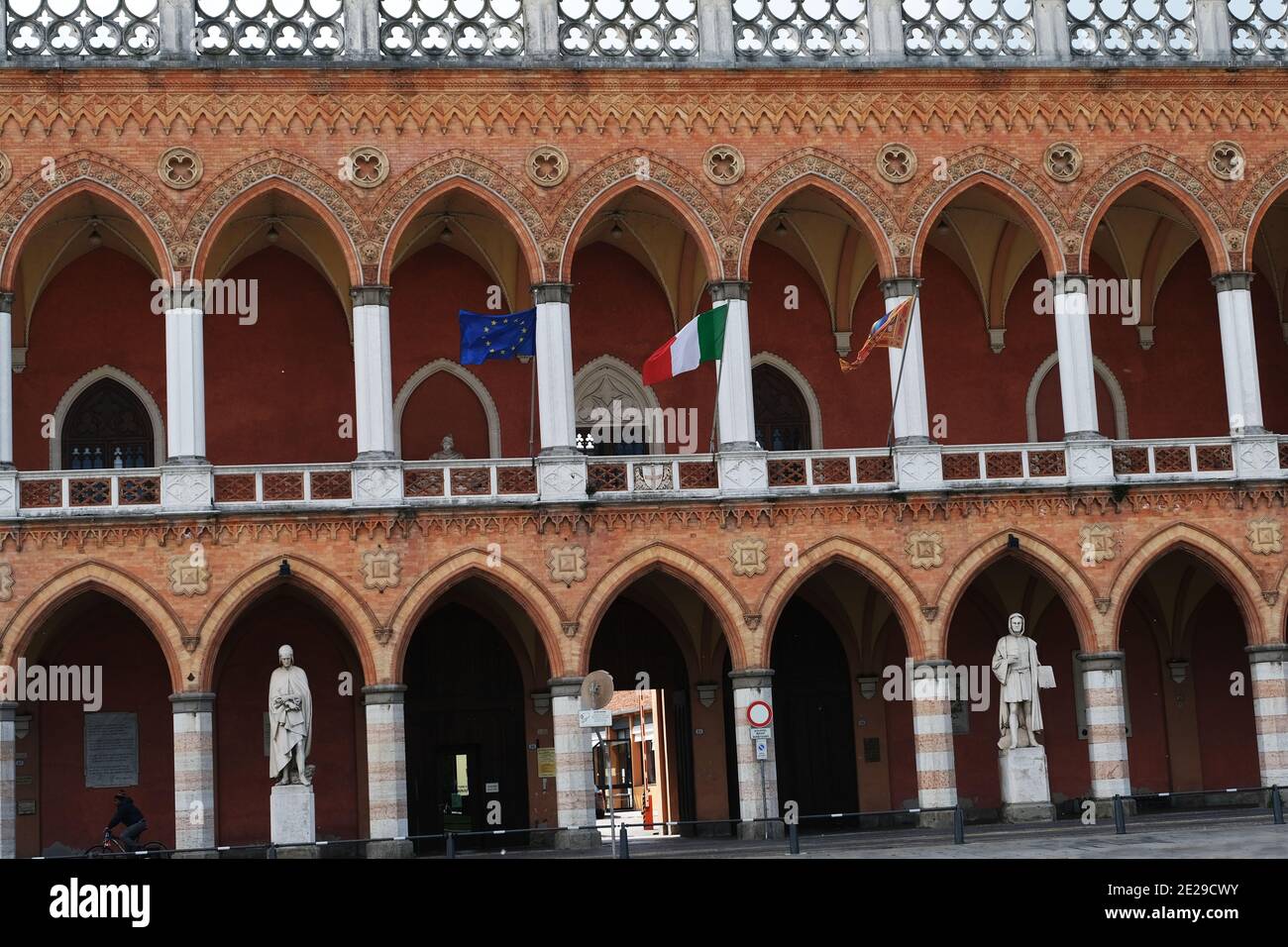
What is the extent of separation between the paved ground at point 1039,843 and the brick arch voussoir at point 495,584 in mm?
2907

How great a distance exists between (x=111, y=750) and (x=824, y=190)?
13.2 metres

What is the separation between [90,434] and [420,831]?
25.6 feet

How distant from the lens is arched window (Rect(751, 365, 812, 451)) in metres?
27.7

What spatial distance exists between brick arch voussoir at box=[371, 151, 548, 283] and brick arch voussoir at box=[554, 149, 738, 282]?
517mm

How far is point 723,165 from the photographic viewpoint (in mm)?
24844

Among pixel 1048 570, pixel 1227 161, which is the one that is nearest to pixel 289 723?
pixel 1048 570

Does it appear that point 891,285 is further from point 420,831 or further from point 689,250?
point 420,831

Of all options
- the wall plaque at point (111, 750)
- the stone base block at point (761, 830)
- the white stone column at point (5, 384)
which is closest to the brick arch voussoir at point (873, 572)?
the stone base block at point (761, 830)

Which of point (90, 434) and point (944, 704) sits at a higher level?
point (90, 434)

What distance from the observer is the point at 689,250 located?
88.9 ft

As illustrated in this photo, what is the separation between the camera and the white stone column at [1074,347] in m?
25.1

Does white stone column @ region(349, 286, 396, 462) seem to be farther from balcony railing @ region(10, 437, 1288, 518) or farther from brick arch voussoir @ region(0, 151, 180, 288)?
brick arch voussoir @ region(0, 151, 180, 288)
